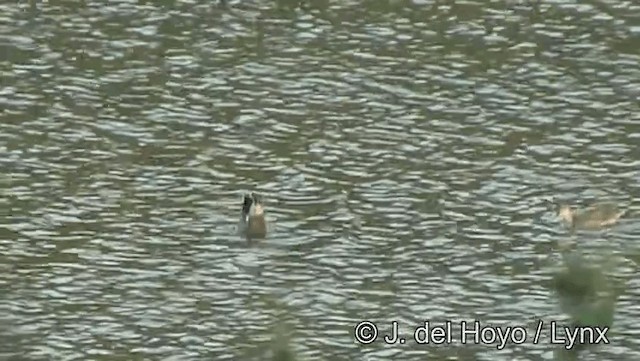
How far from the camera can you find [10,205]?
566 inches

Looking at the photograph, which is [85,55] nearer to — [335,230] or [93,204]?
[93,204]

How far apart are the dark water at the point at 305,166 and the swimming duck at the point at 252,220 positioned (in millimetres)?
122

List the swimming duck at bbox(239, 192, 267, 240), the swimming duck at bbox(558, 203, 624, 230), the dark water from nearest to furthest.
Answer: the dark water → the swimming duck at bbox(239, 192, 267, 240) → the swimming duck at bbox(558, 203, 624, 230)

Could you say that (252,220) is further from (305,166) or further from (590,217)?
(590,217)

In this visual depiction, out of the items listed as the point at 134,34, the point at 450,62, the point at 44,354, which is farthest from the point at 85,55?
the point at 44,354

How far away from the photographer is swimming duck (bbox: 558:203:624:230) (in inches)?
551

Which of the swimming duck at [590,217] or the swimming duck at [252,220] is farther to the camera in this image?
the swimming duck at [590,217]

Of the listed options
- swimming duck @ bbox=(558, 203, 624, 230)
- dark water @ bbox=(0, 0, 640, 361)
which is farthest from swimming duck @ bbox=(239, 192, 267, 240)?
swimming duck @ bbox=(558, 203, 624, 230)

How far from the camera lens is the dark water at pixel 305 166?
12.5 meters

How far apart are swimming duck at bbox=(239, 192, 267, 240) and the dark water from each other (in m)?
0.12

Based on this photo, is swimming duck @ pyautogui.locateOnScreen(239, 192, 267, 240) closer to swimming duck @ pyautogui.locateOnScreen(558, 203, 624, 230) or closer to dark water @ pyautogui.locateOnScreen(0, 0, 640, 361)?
dark water @ pyautogui.locateOnScreen(0, 0, 640, 361)

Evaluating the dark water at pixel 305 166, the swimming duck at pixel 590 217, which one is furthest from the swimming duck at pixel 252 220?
the swimming duck at pixel 590 217

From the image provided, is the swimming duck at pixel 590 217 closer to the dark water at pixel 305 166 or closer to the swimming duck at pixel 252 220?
the dark water at pixel 305 166

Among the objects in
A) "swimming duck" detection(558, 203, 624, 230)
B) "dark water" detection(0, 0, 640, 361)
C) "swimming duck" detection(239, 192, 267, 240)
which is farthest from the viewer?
"swimming duck" detection(558, 203, 624, 230)
